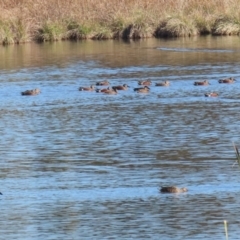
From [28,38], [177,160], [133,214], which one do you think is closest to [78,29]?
[28,38]

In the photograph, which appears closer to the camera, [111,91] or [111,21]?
[111,91]

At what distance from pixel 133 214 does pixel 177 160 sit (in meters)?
3.32

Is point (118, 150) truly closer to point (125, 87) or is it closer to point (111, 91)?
point (111, 91)

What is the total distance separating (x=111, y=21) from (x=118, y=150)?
22277 mm

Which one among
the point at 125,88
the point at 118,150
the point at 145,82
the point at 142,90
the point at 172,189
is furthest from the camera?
the point at 145,82

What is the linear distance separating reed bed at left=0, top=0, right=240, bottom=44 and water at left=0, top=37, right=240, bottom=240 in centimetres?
708

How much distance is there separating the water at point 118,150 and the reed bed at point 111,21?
23.2ft

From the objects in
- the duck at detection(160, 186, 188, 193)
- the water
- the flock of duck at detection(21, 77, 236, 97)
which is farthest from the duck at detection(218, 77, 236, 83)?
the duck at detection(160, 186, 188, 193)

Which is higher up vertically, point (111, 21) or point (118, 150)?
point (111, 21)

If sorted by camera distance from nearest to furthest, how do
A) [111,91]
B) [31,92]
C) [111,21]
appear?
[31,92] → [111,91] → [111,21]

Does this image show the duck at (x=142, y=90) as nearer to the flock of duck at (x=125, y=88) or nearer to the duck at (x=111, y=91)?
the flock of duck at (x=125, y=88)

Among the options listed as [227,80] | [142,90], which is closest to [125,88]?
[142,90]

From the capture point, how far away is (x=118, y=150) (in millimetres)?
16562

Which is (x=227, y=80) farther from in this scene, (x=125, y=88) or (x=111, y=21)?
(x=111, y=21)
